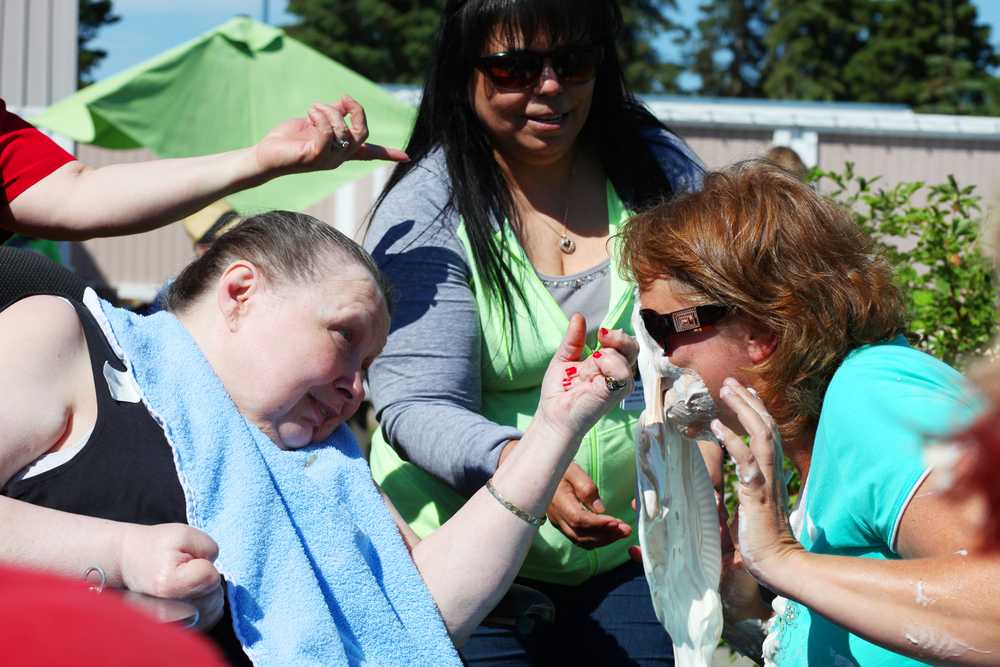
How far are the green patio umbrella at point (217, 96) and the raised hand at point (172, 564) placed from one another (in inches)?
196

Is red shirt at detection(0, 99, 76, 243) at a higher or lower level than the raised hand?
higher

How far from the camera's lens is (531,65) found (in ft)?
9.10

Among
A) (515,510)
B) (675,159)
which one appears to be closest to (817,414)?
(515,510)

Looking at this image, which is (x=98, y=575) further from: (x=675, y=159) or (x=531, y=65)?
(x=675, y=159)

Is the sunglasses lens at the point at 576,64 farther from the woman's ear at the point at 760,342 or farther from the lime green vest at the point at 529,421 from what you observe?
the woman's ear at the point at 760,342

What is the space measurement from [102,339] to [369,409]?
506cm

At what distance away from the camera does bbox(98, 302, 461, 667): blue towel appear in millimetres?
1944

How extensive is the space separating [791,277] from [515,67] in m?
0.89

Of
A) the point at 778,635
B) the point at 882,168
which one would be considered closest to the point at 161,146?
the point at 778,635

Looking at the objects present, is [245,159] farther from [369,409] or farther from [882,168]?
[882,168]

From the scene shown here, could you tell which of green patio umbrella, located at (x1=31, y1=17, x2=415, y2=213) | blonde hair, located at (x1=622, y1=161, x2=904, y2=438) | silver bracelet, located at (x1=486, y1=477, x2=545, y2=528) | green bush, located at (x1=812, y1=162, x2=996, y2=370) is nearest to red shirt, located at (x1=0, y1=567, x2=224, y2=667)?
silver bracelet, located at (x1=486, y1=477, x2=545, y2=528)

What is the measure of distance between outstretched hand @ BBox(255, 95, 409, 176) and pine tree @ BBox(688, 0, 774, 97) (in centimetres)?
4381

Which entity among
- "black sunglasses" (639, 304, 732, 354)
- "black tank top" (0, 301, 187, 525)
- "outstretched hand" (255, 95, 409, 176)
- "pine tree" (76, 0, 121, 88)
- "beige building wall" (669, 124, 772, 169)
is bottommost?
"pine tree" (76, 0, 121, 88)

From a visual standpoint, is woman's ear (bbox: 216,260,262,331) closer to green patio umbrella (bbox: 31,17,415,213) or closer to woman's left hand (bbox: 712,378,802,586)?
woman's left hand (bbox: 712,378,802,586)
